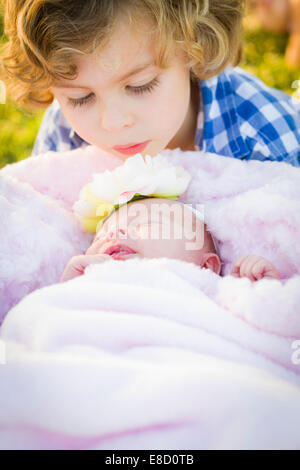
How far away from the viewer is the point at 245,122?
4.70 feet

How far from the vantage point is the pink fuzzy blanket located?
635mm

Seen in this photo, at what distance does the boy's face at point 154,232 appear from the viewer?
3.24 ft

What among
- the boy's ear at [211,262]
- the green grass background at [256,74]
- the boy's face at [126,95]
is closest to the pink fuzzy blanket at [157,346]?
the boy's ear at [211,262]

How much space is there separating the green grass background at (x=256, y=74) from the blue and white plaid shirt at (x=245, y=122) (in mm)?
441

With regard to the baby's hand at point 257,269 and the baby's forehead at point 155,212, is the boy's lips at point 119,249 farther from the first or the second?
the baby's hand at point 257,269

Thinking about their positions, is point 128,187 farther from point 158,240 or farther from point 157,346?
point 157,346

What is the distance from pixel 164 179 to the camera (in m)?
1.09

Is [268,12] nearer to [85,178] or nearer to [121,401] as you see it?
[85,178]

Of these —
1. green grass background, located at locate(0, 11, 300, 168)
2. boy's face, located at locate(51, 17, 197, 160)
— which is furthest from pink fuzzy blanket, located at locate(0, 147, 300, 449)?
green grass background, located at locate(0, 11, 300, 168)

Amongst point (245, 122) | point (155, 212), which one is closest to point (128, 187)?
point (155, 212)

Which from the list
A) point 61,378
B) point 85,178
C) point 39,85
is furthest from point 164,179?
point 61,378
